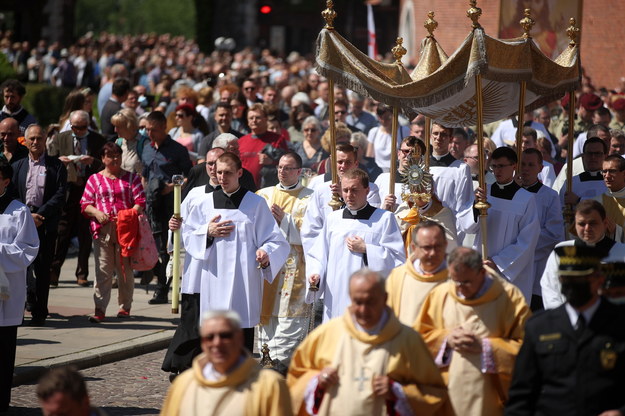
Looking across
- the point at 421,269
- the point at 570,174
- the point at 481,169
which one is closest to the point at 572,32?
the point at 570,174

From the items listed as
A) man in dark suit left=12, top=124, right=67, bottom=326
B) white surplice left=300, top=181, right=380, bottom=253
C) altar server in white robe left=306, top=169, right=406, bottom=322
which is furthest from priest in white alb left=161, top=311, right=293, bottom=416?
man in dark suit left=12, top=124, right=67, bottom=326

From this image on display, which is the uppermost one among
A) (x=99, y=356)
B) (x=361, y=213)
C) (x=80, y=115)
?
(x=80, y=115)

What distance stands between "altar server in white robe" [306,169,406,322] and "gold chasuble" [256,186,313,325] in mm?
1518

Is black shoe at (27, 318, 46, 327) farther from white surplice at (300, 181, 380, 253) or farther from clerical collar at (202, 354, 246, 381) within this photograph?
clerical collar at (202, 354, 246, 381)

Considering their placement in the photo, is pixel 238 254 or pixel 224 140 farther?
pixel 224 140

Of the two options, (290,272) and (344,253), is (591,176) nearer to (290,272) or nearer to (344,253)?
(290,272)

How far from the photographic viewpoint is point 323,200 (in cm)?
1043

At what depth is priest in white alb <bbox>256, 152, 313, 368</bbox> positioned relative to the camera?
10680 mm

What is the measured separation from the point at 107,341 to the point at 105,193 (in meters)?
1.73

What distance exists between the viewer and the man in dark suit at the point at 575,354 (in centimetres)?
573

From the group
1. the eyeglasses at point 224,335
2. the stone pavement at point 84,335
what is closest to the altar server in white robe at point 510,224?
the stone pavement at point 84,335

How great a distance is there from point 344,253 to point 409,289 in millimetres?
1709

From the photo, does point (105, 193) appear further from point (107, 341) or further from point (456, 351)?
point (456, 351)

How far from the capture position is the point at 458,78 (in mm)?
9820
